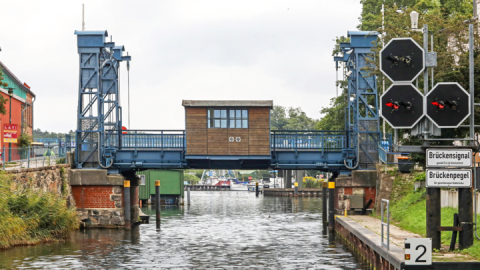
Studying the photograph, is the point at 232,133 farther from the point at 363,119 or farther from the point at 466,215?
the point at 466,215

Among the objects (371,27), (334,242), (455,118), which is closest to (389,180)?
(334,242)

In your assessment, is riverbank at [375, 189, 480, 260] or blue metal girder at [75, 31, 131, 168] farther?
blue metal girder at [75, 31, 131, 168]

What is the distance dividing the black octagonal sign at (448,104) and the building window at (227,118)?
64.8 ft

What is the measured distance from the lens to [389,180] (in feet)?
112

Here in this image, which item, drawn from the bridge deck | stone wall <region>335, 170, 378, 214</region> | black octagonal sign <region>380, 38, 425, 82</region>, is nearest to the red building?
the bridge deck

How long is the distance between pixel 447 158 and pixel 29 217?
18.4 meters

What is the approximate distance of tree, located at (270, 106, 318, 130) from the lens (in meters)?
141

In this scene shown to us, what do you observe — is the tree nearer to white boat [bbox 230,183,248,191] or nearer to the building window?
white boat [bbox 230,183,248,191]

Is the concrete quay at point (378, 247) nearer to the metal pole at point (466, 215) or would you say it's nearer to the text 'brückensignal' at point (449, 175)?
the metal pole at point (466, 215)

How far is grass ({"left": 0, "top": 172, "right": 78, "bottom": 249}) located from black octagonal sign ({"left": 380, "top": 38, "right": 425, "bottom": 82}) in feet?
53.6

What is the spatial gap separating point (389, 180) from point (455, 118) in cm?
1714

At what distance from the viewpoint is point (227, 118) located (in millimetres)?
36594

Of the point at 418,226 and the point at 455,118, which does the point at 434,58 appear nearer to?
the point at 455,118

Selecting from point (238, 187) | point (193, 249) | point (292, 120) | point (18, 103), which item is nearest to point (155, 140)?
point (193, 249)
